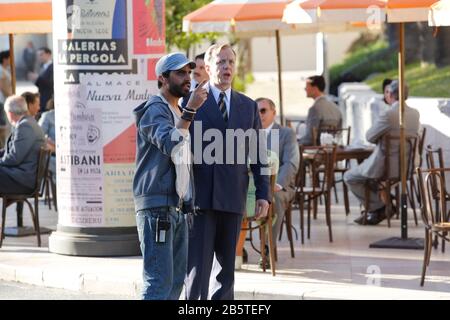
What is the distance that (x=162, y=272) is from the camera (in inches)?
288

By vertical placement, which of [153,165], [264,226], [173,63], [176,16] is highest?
[176,16]

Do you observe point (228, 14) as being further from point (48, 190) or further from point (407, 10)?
point (48, 190)

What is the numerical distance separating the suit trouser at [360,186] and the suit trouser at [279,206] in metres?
2.69

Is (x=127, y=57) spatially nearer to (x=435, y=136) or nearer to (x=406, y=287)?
(x=406, y=287)

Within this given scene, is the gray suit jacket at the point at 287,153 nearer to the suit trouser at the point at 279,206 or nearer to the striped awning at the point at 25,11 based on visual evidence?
the suit trouser at the point at 279,206

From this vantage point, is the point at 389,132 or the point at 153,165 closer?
the point at 153,165

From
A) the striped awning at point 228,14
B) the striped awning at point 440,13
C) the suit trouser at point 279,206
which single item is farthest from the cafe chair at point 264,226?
the striped awning at point 228,14

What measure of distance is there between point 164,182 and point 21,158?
527 cm

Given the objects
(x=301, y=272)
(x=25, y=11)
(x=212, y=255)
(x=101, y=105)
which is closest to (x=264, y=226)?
(x=301, y=272)

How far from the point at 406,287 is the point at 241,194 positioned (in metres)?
2.32

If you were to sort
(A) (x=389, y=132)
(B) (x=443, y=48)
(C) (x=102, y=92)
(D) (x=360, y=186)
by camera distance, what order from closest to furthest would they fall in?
(C) (x=102, y=92) → (A) (x=389, y=132) → (D) (x=360, y=186) → (B) (x=443, y=48)

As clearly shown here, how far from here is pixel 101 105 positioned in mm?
11375

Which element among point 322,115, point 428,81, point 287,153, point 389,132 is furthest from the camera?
point 428,81
